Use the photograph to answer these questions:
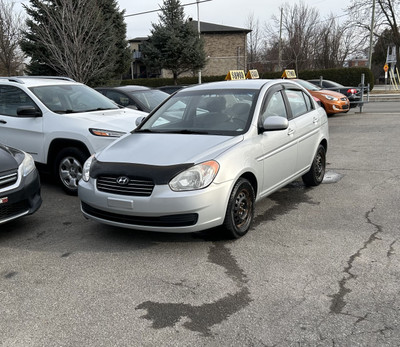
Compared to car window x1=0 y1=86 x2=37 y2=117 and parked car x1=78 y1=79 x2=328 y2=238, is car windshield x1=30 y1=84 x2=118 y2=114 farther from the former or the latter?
parked car x1=78 y1=79 x2=328 y2=238

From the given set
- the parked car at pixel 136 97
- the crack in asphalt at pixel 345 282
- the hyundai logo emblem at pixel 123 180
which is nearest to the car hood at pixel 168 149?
the hyundai logo emblem at pixel 123 180

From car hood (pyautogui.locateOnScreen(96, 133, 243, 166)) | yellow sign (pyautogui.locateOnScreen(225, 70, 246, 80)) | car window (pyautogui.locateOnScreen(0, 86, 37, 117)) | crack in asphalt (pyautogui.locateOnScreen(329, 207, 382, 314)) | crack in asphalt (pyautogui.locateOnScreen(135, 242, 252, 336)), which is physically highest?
yellow sign (pyautogui.locateOnScreen(225, 70, 246, 80))

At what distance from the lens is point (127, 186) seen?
13.5 feet

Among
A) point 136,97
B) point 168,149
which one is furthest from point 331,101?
point 168,149

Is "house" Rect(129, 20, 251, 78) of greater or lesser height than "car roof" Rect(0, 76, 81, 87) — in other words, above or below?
above

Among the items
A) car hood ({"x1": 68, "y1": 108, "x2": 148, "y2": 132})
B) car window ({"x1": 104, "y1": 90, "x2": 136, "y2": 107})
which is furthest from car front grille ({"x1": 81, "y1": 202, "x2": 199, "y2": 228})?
car window ({"x1": 104, "y1": 90, "x2": 136, "y2": 107})

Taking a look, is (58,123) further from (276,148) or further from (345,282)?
(345,282)

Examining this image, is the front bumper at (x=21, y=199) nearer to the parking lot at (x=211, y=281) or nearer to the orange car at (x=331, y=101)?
the parking lot at (x=211, y=281)

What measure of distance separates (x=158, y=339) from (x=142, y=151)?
2154 millimetres

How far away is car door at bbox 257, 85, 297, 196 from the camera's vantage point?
4.89 meters

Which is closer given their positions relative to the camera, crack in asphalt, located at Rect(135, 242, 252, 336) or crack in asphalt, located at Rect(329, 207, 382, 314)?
crack in asphalt, located at Rect(135, 242, 252, 336)

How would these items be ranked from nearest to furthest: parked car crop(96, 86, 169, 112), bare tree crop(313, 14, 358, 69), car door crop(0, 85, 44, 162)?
car door crop(0, 85, 44, 162), parked car crop(96, 86, 169, 112), bare tree crop(313, 14, 358, 69)

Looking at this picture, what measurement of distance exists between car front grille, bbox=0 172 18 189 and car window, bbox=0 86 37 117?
243 cm

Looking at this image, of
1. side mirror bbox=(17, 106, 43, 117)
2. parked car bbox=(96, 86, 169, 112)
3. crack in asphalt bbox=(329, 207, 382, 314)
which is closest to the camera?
crack in asphalt bbox=(329, 207, 382, 314)
